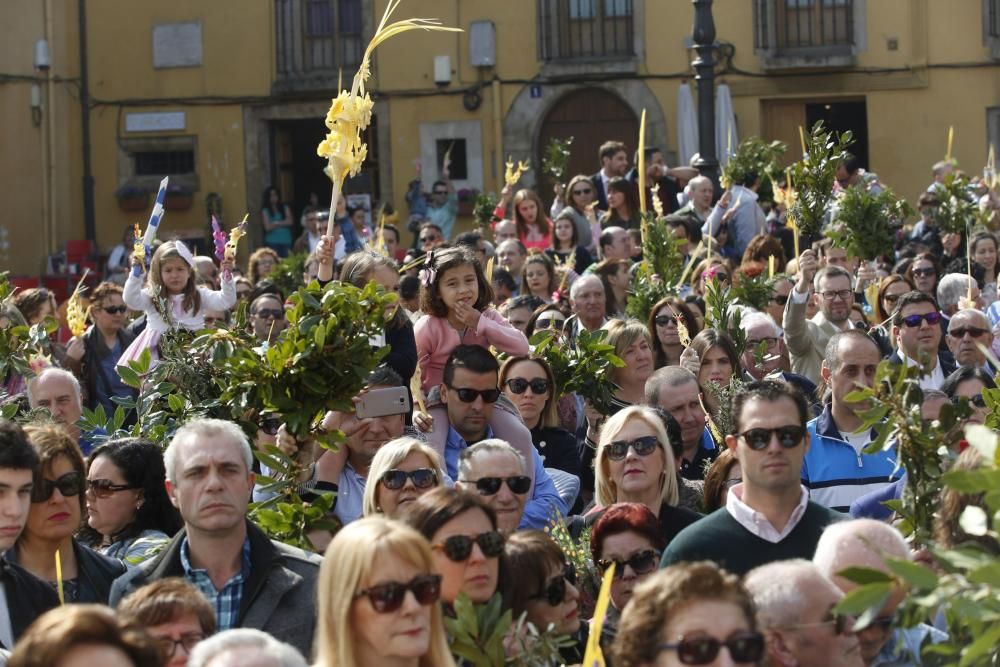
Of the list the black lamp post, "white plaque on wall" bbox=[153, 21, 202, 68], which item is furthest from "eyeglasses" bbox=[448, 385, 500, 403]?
"white plaque on wall" bbox=[153, 21, 202, 68]

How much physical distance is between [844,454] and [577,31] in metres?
19.1

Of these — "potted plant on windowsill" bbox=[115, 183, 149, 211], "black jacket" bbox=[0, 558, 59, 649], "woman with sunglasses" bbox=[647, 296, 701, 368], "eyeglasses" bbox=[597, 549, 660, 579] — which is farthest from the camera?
"potted plant on windowsill" bbox=[115, 183, 149, 211]

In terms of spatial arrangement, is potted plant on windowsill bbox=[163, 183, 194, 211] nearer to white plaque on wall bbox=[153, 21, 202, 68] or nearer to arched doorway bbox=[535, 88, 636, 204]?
white plaque on wall bbox=[153, 21, 202, 68]

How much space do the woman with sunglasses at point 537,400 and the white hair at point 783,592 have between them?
145 inches

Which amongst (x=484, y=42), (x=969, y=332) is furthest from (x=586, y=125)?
(x=969, y=332)

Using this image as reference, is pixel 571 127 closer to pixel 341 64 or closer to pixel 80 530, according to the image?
pixel 341 64

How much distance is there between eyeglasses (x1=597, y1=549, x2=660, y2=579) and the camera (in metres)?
5.82

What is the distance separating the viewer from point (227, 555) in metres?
5.59

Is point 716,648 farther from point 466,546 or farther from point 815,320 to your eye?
point 815,320

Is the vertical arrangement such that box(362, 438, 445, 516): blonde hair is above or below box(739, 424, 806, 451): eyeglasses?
below

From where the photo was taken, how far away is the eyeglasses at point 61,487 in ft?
19.3

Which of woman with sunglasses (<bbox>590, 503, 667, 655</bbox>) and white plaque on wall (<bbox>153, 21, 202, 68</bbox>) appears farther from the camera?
white plaque on wall (<bbox>153, 21, 202, 68</bbox>)

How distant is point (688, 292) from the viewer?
11688 mm

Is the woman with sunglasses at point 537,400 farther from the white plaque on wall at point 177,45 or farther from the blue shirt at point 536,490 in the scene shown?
the white plaque on wall at point 177,45
